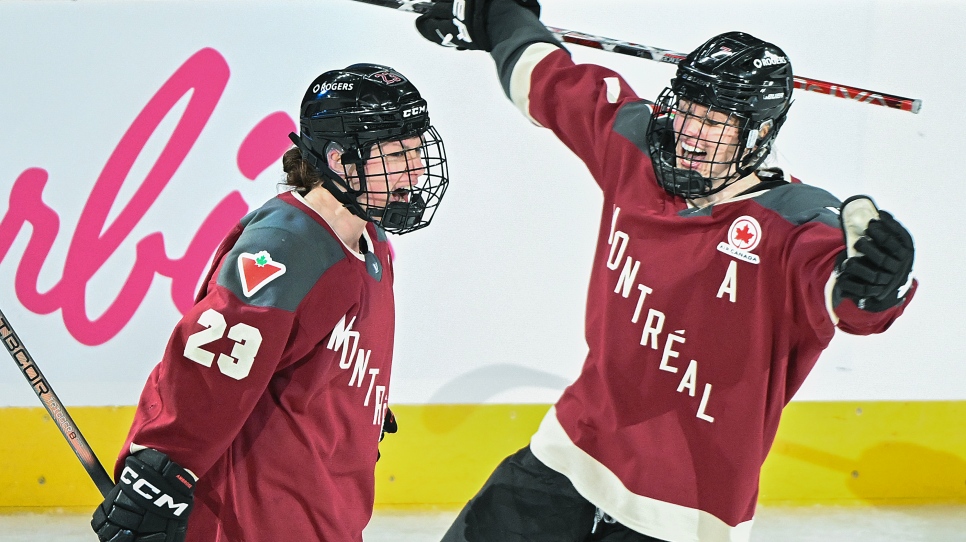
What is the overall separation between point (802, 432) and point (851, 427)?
0.15 meters

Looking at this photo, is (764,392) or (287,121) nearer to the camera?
(764,392)

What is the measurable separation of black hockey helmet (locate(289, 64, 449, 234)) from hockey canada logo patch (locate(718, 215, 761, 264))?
542 mm

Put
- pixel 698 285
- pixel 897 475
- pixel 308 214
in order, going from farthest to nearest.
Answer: pixel 897 475
pixel 698 285
pixel 308 214

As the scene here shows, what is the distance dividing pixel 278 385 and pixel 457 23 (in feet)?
3.53

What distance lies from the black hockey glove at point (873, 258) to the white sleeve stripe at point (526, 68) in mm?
936

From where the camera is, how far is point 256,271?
4.74 ft

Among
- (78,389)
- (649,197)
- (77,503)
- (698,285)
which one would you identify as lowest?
(77,503)

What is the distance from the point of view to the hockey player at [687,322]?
5.58 ft

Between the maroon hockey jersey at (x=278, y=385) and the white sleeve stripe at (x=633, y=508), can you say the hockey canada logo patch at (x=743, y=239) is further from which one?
the maroon hockey jersey at (x=278, y=385)

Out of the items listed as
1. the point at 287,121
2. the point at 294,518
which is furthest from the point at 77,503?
the point at 294,518

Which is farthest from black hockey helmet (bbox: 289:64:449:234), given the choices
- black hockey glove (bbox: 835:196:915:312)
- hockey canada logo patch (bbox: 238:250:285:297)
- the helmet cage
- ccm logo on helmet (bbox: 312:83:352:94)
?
black hockey glove (bbox: 835:196:915:312)

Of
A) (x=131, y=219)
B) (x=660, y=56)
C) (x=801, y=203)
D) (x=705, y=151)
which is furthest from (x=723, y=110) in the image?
(x=131, y=219)

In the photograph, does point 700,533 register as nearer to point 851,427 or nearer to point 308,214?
point 308,214

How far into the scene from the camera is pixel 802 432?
312 cm
